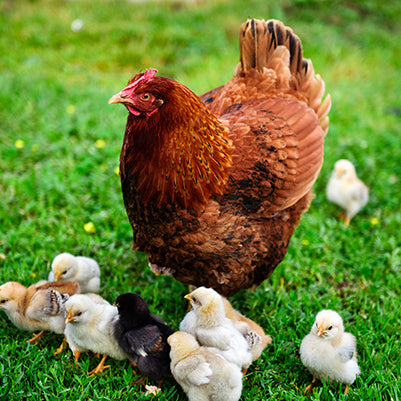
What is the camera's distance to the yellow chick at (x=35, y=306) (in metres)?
2.94

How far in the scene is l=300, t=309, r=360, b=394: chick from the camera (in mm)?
2709

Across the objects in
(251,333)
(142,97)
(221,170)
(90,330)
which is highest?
(142,97)

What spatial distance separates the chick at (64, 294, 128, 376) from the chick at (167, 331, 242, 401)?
0.48 metres

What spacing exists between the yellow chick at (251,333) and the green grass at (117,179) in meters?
0.14

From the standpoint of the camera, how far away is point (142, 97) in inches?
97.0

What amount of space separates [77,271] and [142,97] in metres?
1.50

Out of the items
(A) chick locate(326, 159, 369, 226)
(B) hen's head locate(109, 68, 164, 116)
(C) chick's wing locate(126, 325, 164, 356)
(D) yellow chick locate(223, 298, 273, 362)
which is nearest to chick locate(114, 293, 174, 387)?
(C) chick's wing locate(126, 325, 164, 356)

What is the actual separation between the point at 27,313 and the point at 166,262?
1024 mm

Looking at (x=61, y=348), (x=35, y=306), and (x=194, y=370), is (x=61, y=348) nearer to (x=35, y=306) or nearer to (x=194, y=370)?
(x=35, y=306)

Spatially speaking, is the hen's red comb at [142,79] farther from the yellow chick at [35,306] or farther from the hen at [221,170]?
the yellow chick at [35,306]

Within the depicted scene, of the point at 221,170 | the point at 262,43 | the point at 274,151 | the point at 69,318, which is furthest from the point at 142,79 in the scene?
the point at 69,318

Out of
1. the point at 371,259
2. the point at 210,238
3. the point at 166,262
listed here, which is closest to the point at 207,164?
the point at 210,238

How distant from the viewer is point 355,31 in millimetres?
8258

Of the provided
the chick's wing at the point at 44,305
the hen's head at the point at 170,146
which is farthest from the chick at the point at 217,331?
the chick's wing at the point at 44,305
